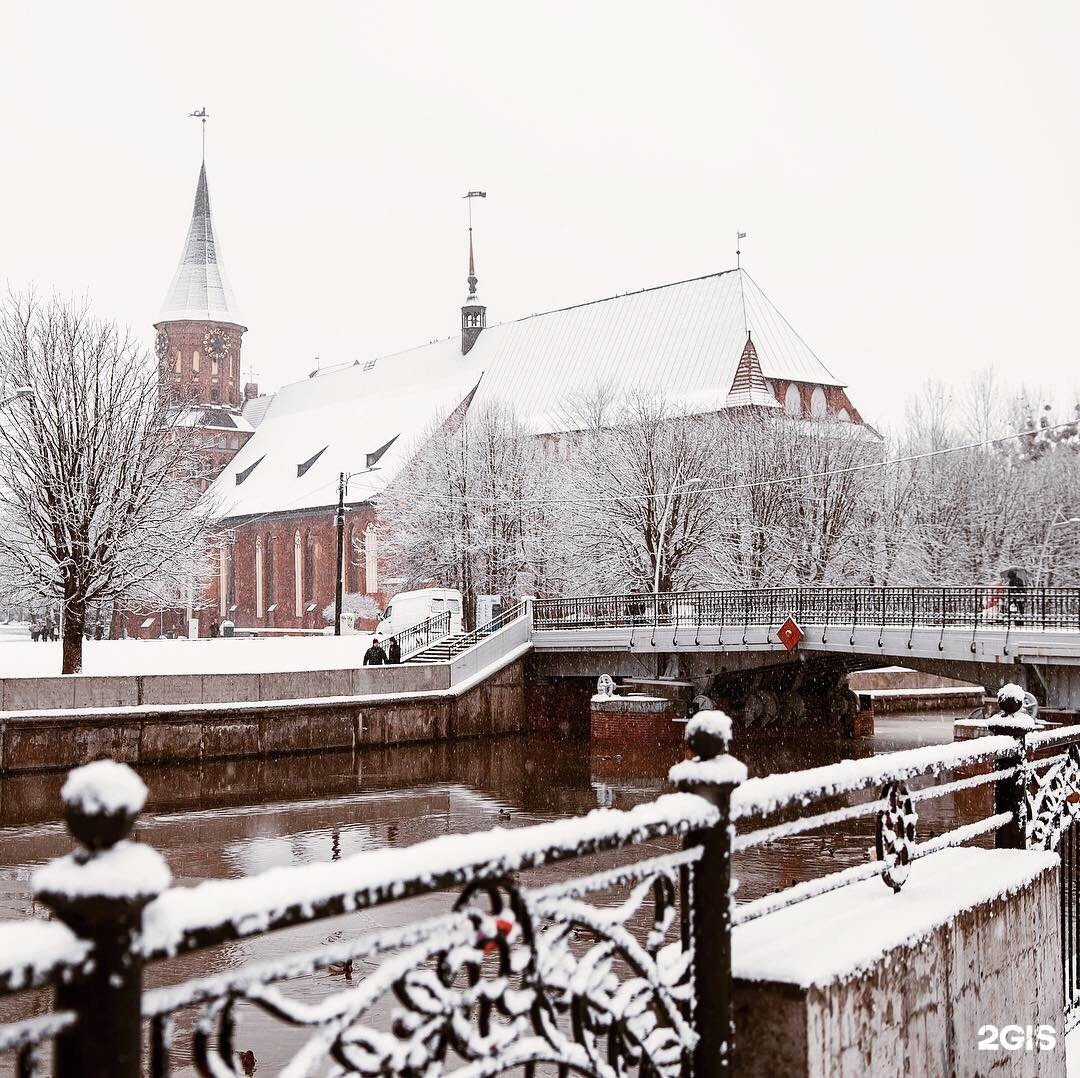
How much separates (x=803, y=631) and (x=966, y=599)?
14.1 feet

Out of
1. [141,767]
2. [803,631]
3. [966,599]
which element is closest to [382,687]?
[141,767]

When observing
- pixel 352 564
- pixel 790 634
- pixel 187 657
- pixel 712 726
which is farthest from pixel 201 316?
pixel 712 726

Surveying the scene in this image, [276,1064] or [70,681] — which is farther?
[70,681]

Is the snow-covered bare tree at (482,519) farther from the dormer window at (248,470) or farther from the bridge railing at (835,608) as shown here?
the dormer window at (248,470)

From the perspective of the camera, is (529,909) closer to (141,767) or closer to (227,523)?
(141,767)

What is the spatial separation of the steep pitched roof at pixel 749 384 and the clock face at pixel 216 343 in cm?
4524

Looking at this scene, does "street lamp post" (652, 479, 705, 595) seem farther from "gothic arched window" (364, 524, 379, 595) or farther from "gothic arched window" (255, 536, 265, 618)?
"gothic arched window" (255, 536, 265, 618)

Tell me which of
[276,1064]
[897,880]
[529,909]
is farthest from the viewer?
[276,1064]

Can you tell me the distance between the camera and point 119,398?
37.6 m

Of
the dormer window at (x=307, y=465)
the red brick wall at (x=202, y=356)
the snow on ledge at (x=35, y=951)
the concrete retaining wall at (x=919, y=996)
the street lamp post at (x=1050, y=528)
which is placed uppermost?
the red brick wall at (x=202, y=356)

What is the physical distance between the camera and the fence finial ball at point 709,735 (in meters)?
3.32

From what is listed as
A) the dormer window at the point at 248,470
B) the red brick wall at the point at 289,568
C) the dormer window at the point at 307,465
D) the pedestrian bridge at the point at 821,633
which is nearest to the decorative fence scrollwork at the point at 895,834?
the pedestrian bridge at the point at 821,633

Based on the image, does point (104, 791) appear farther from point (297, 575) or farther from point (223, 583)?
point (223, 583)

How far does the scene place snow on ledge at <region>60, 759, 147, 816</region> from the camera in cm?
188
